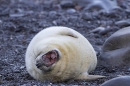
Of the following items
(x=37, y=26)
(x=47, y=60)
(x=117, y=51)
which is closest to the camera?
(x=47, y=60)

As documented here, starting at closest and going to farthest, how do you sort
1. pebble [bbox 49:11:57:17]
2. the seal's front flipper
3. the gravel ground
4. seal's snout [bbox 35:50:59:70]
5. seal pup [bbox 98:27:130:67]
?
1. seal's snout [bbox 35:50:59:70]
2. the seal's front flipper
3. the gravel ground
4. seal pup [bbox 98:27:130:67]
5. pebble [bbox 49:11:57:17]

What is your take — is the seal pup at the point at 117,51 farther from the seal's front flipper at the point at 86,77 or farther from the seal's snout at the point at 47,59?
the seal's snout at the point at 47,59

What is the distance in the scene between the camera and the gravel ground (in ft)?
17.4

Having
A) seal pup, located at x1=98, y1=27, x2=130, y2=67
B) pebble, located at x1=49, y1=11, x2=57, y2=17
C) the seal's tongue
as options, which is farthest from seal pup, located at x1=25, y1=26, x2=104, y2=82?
pebble, located at x1=49, y1=11, x2=57, y2=17

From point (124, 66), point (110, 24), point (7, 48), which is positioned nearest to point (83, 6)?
point (110, 24)

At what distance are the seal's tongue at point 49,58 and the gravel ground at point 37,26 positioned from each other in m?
0.28

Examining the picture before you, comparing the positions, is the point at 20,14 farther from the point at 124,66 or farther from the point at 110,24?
the point at 124,66

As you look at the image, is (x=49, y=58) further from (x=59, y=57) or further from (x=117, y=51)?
(x=117, y=51)

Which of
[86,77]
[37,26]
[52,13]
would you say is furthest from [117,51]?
[52,13]

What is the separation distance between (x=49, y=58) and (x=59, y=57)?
0.36 ft

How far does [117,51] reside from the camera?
5758 millimetres

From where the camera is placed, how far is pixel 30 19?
1012cm

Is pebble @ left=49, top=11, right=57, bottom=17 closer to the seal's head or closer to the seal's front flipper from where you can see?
the seal's front flipper

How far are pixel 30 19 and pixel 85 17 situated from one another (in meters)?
1.24
